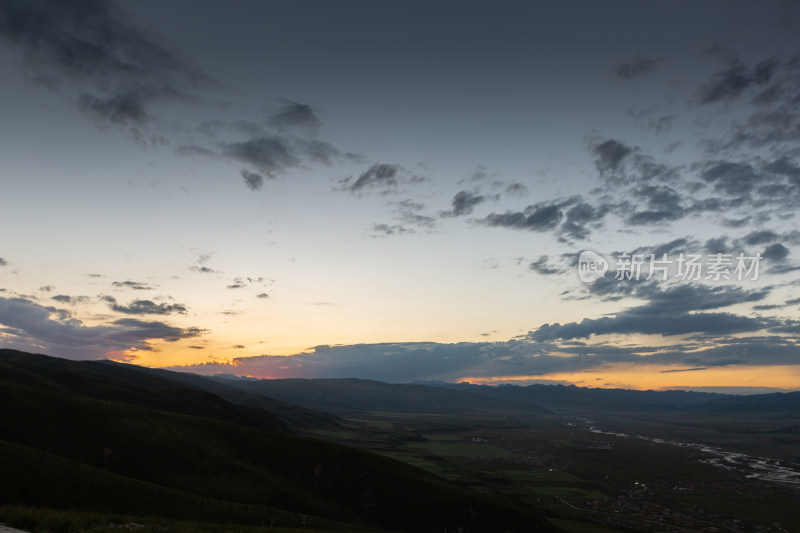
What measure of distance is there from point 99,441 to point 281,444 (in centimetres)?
3277

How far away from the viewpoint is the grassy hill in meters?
54.4

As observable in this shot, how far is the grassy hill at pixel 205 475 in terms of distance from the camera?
54.4 meters

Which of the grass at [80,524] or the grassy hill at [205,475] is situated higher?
the grass at [80,524]

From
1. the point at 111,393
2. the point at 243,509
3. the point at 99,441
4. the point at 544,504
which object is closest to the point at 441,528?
the point at 243,509

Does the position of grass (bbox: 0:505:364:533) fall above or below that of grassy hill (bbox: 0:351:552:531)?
above

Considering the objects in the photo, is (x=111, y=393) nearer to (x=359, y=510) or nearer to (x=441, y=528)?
(x=359, y=510)

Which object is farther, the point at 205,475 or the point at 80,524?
the point at 205,475

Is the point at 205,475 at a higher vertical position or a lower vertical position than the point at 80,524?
lower

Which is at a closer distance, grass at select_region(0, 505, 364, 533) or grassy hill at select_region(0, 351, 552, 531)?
grass at select_region(0, 505, 364, 533)

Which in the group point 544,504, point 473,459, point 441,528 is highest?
point 441,528

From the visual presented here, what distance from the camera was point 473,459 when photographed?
604 feet

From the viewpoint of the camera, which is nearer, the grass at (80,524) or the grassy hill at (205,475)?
the grass at (80,524)

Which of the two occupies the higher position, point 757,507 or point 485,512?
point 485,512

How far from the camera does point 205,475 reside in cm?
7225
